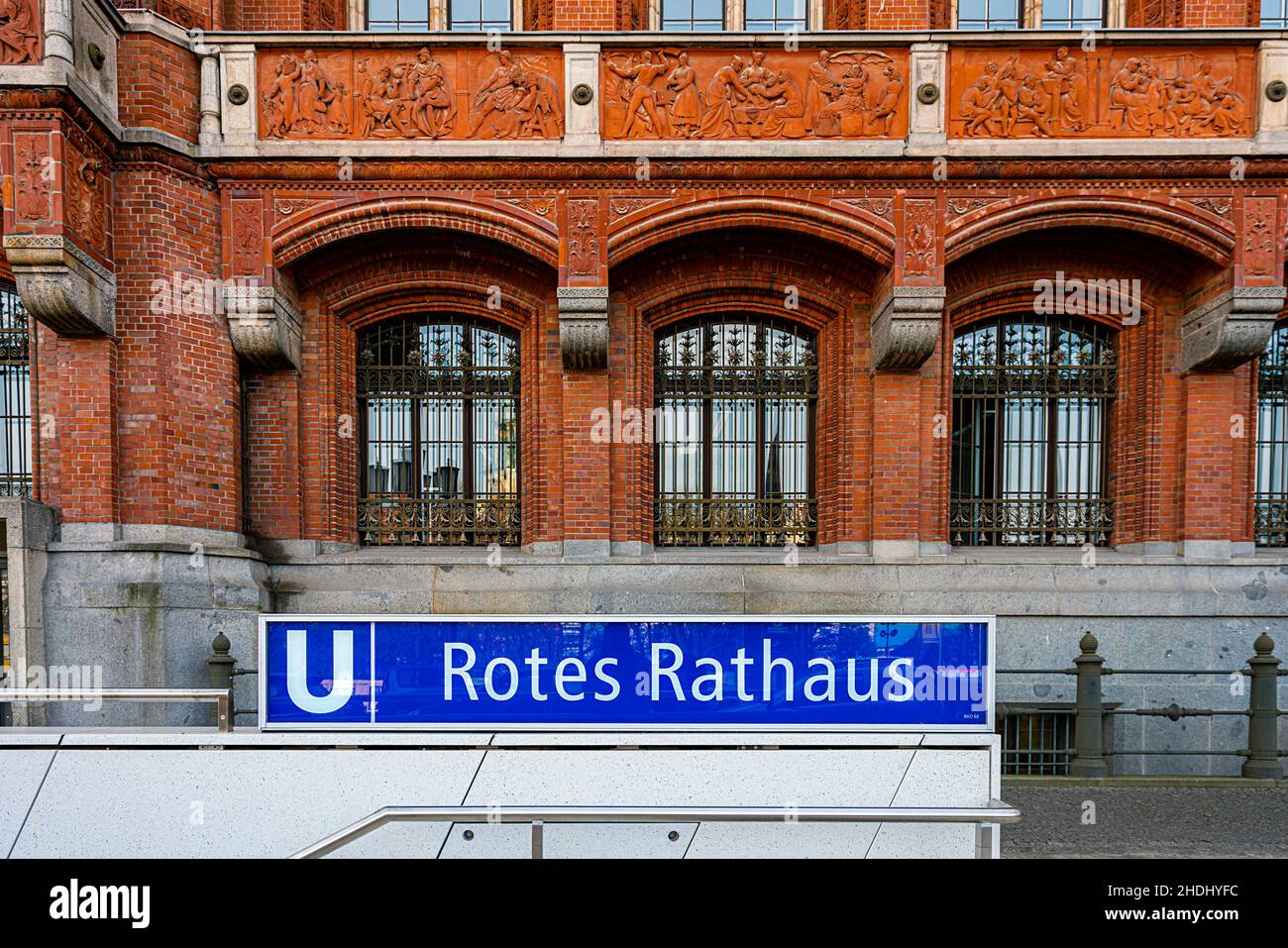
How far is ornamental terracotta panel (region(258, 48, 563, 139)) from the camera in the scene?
8.55m

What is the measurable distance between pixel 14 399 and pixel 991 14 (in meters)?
13.6

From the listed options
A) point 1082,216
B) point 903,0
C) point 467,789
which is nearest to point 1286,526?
point 1082,216

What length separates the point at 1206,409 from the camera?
9125 millimetres

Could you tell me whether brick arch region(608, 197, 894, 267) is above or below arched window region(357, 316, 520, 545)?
above

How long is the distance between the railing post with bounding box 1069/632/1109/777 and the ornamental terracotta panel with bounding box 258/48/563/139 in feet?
27.0

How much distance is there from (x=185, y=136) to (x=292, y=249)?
1.64 meters

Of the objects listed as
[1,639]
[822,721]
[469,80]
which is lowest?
[1,639]

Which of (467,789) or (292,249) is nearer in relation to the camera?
(467,789)

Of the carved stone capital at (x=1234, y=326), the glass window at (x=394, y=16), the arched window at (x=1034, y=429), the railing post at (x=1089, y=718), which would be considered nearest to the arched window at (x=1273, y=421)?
the carved stone capital at (x=1234, y=326)

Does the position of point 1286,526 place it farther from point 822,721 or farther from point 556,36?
point 556,36

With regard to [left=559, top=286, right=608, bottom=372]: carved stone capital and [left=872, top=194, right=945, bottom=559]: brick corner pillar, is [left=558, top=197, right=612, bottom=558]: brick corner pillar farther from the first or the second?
[left=872, top=194, right=945, bottom=559]: brick corner pillar

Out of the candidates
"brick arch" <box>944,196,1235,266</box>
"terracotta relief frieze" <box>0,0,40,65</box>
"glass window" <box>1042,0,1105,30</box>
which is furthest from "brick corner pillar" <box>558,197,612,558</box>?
"glass window" <box>1042,0,1105,30</box>

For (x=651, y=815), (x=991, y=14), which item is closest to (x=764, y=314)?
(x=991, y=14)

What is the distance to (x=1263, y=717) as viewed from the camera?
23.8ft
